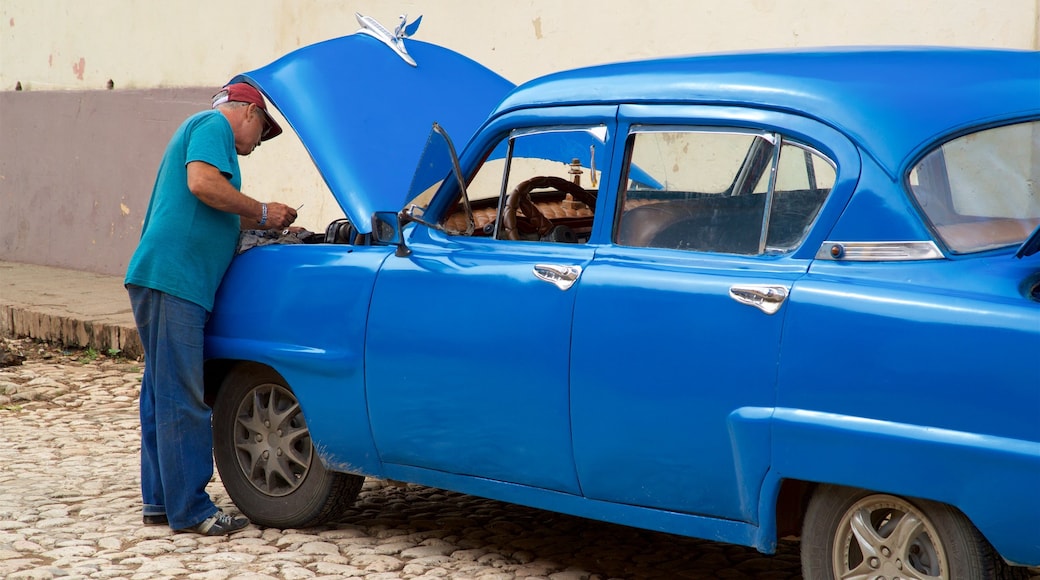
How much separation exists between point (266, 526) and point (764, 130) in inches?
104

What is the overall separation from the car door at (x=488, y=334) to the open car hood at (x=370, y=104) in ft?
1.15

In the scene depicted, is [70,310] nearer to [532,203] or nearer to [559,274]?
[532,203]

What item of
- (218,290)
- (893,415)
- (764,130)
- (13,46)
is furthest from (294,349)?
(13,46)

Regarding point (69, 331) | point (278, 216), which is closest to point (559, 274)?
point (278, 216)

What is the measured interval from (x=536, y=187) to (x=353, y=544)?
4.95 ft

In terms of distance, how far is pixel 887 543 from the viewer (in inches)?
141

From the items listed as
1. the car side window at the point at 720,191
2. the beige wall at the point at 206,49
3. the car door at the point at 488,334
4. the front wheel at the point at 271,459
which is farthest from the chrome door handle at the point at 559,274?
the beige wall at the point at 206,49

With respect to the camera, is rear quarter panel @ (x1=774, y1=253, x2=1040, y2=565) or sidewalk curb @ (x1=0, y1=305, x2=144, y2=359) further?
A: sidewalk curb @ (x1=0, y1=305, x2=144, y2=359)

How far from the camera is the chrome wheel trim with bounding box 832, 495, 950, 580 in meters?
3.51

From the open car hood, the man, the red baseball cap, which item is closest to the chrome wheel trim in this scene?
the open car hood

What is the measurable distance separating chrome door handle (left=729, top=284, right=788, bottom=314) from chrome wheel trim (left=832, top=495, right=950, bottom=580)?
573mm

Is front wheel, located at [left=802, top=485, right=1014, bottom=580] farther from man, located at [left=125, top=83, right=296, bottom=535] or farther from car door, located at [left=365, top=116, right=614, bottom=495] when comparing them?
man, located at [left=125, top=83, right=296, bottom=535]

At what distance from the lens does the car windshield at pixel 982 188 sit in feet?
11.7

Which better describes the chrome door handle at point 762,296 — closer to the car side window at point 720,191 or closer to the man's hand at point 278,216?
the car side window at point 720,191
